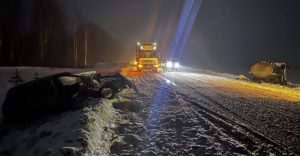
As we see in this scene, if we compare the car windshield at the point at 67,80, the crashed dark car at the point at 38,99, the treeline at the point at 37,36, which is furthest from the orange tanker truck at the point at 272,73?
the treeline at the point at 37,36

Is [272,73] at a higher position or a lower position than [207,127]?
higher

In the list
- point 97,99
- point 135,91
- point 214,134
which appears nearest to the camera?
point 214,134

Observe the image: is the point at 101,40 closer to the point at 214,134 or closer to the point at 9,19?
the point at 9,19

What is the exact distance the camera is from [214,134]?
7.51 meters

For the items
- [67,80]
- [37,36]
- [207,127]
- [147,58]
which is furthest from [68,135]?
[37,36]

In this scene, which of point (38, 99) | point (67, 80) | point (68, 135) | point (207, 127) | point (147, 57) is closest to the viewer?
point (68, 135)

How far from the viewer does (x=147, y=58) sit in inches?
1222

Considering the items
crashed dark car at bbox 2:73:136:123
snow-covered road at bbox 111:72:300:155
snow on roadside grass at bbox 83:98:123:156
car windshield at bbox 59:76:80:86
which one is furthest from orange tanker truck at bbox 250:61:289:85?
crashed dark car at bbox 2:73:136:123

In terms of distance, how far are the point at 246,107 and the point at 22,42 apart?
61.8 m

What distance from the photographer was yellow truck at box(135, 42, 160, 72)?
30.9 meters

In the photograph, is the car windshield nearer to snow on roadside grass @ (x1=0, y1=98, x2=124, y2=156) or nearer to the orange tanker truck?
snow on roadside grass @ (x1=0, y1=98, x2=124, y2=156)

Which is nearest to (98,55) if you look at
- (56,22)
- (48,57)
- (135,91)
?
(48,57)

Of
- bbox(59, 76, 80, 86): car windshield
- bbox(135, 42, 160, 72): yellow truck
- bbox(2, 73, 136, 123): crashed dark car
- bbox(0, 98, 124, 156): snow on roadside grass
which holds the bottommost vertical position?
bbox(0, 98, 124, 156): snow on roadside grass

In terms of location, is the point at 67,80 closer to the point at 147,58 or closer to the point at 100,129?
the point at 100,129
